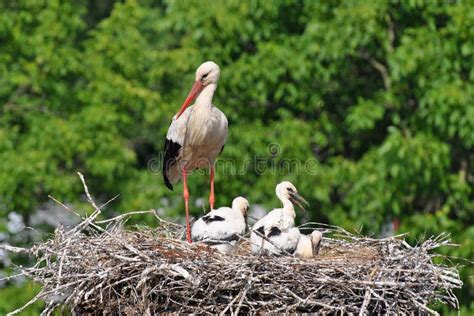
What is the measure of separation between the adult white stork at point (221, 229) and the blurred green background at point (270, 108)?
12.0 ft

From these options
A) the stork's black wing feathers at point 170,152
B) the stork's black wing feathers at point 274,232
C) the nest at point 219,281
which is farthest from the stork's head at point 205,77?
the nest at point 219,281

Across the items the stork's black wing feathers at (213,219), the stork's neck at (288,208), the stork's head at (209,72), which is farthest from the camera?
the stork's head at (209,72)

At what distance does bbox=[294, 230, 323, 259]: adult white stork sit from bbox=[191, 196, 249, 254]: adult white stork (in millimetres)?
418

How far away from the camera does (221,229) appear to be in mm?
7559

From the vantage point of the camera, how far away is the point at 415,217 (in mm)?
11961

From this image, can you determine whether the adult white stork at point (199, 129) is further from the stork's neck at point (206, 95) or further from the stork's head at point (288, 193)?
the stork's head at point (288, 193)

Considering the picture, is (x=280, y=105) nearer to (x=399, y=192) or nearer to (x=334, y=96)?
(x=334, y=96)

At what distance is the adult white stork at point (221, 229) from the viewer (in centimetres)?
751

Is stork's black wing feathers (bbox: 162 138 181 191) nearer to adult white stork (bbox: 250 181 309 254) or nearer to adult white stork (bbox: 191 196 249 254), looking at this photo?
adult white stork (bbox: 191 196 249 254)

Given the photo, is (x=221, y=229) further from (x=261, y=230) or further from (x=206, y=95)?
(x=206, y=95)

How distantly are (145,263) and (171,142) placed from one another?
8.14 ft

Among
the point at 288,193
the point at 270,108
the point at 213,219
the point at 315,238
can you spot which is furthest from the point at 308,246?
the point at 270,108

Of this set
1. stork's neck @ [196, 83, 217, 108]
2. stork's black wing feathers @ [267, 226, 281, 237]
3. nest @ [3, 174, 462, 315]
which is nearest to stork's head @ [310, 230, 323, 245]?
stork's black wing feathers @ [267, 226, 281, 237]

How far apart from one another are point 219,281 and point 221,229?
112 cm
